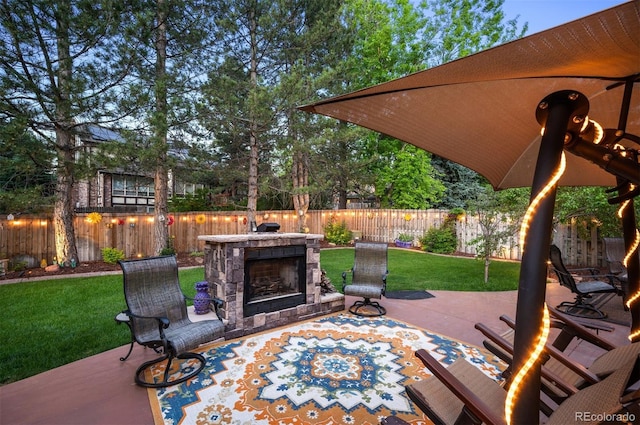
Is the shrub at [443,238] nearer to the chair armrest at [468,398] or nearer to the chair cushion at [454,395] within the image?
the chair cushion at [454,395]

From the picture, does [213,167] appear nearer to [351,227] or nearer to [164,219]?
[164,219]

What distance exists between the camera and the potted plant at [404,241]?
13.0m

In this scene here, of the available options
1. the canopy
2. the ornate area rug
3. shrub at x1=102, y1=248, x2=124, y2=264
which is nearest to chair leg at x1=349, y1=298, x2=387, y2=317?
the ornate area rug

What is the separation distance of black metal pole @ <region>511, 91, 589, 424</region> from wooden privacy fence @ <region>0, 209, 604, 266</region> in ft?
24.9

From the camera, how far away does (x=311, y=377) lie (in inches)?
118

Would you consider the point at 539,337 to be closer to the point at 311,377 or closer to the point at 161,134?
the point at 311,377

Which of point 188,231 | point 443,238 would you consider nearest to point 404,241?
point 443,238

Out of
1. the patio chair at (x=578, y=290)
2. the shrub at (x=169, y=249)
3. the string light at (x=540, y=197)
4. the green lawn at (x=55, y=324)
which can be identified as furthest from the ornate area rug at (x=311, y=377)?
the shrub at (x=169, y=249)

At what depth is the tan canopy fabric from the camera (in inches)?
43.7

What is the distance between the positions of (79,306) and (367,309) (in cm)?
495

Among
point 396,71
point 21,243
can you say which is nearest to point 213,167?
point 21,243

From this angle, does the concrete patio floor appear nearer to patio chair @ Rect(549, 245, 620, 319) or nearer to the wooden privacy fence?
patio chair @ Rect(549, 245, 620, 319)

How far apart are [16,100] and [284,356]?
823 cm

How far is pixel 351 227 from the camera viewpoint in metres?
14.9
